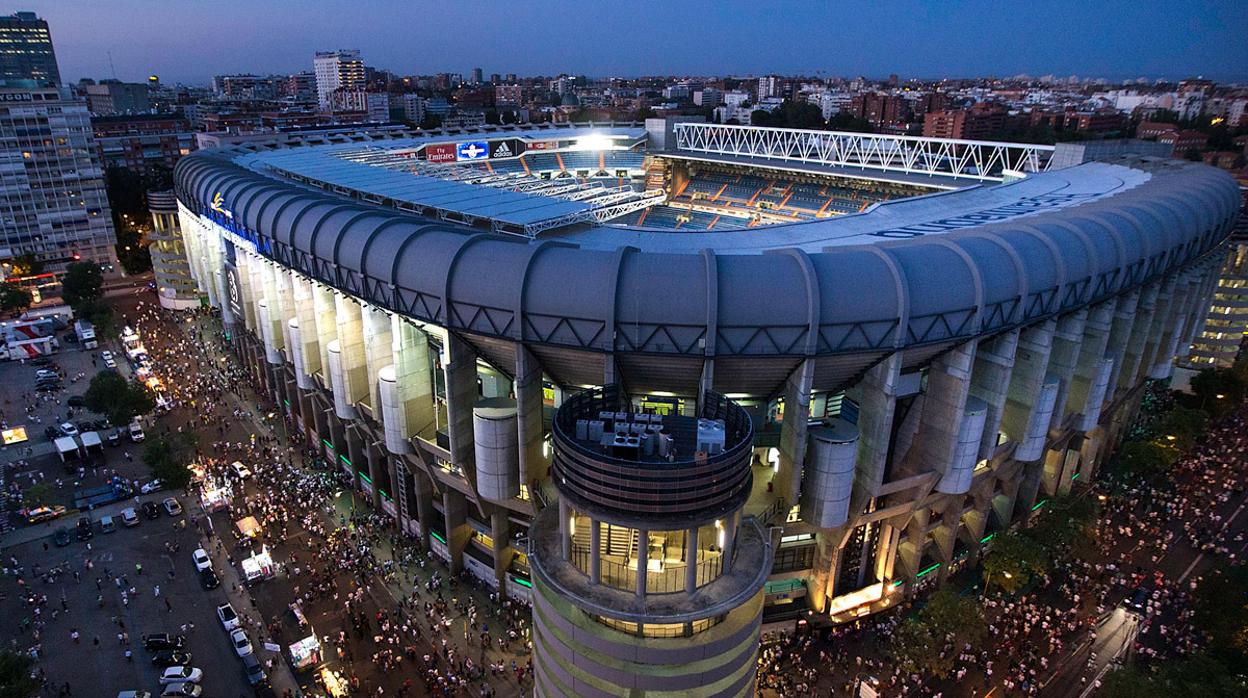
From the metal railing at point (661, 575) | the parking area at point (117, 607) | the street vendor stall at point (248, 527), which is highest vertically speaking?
the metal railing at point (661, 575)

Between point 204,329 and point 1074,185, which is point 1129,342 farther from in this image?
point 204,329

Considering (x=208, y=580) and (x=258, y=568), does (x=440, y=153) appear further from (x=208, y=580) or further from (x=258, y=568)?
(x=208, y=580)

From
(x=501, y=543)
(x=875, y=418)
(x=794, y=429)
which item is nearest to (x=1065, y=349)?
(x=875, y=418)

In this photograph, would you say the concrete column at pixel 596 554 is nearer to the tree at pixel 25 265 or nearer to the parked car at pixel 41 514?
the parked car at pixel 41 514

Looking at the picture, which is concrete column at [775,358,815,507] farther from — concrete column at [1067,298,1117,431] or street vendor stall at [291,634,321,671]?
street vendor stall at [291,634,321,671]

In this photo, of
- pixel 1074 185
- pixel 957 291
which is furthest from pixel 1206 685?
pixel 1074 185

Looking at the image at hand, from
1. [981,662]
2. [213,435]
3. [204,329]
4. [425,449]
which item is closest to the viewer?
[981,662]

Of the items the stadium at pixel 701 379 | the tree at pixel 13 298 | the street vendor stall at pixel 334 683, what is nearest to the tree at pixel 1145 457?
the stadium at pixel 701 379
